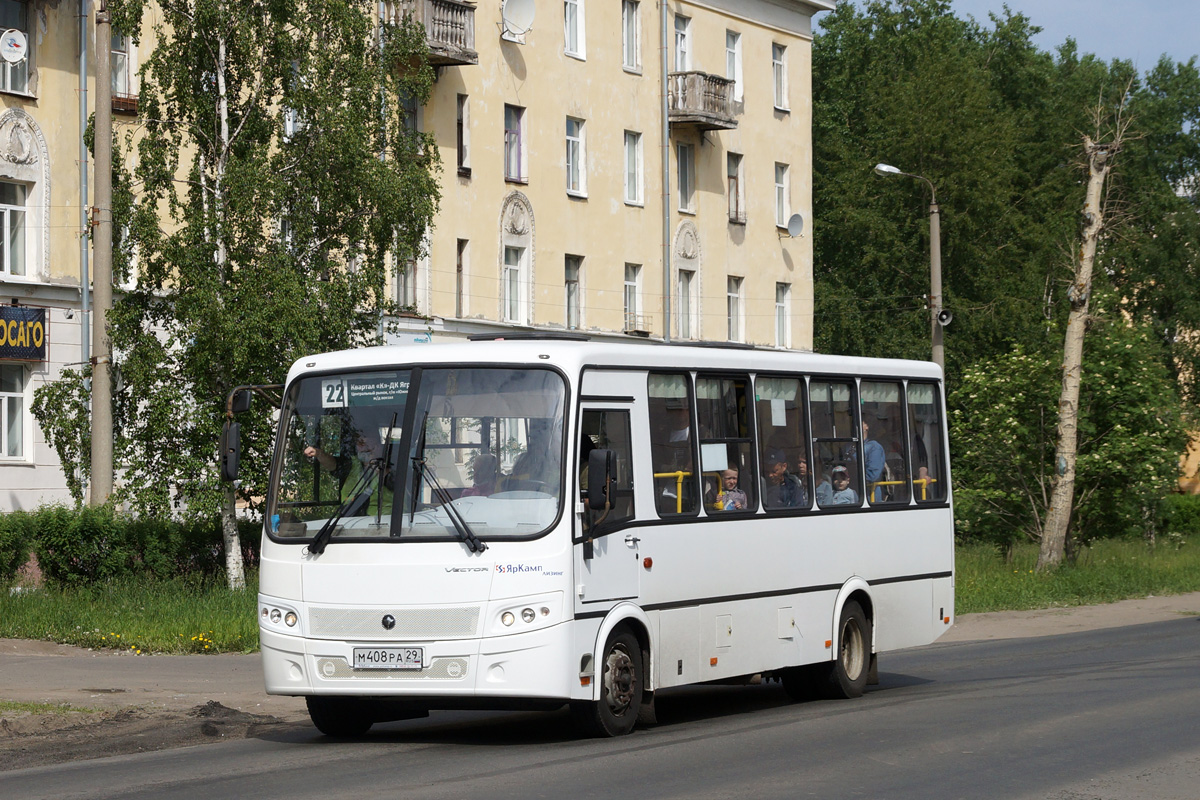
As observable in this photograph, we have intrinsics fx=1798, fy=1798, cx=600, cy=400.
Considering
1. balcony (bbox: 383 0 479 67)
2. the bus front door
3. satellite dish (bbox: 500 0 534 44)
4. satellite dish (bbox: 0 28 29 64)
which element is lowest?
the bus front door

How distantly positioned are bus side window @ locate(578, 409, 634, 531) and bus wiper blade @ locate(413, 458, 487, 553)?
746 mm

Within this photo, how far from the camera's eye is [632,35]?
46.9 m

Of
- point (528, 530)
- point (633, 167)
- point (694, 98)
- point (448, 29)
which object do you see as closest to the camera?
point (528, 530)

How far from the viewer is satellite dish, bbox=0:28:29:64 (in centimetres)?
3203

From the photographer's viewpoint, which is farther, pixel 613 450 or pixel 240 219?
pixel 240 219

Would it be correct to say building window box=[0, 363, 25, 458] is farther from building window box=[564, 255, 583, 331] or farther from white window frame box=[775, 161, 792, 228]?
white window frame box=[775, 161, 792, 228]

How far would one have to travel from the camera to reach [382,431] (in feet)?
39.4

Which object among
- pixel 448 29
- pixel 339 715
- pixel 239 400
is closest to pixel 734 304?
pixel 448 29

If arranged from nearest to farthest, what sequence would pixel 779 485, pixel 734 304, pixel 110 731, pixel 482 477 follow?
1. pixel 482 477
2. pixel 110 731
3. pixel 779 485
4. pixel 734 304

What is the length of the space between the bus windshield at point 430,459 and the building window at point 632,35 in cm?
3556

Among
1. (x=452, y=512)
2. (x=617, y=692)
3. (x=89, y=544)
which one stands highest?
(x=452, y=512)

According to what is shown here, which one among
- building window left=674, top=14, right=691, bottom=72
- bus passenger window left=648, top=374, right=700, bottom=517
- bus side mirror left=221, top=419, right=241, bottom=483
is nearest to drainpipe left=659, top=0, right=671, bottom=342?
building window left=674, top=14, right=691, bottom=72

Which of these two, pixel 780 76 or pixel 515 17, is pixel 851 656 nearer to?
pixel 515 17

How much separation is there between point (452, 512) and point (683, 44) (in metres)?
38.7
